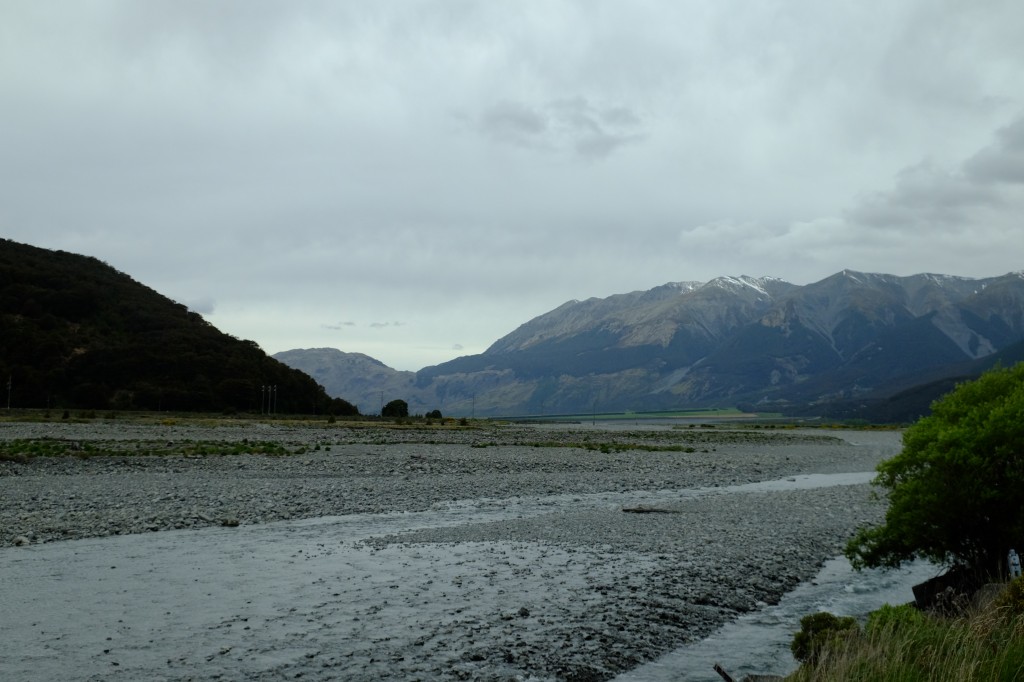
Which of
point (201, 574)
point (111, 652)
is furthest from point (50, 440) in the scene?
point (111, 652)

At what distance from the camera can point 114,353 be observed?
406 feet

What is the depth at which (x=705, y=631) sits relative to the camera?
589 inches

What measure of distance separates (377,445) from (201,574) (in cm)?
4933

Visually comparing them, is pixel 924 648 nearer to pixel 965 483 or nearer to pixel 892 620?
pixel 892 620

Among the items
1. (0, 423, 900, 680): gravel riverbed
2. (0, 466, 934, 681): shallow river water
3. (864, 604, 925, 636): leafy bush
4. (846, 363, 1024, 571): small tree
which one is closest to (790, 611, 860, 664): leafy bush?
(864, 604, 925, 636): leafy bush

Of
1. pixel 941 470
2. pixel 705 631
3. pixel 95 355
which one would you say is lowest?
pixel 705 631

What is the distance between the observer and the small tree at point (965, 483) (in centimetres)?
1541

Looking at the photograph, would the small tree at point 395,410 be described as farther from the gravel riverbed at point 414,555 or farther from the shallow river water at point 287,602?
the shallow river water at point 287,602

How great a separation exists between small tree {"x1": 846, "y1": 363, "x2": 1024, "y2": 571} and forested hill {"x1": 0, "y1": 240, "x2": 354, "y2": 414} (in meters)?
115

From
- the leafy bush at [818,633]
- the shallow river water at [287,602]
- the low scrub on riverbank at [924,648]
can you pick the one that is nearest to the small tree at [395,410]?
the shallow river water at [287,602]

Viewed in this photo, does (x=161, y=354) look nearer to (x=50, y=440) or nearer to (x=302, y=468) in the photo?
(x=50, y=440)

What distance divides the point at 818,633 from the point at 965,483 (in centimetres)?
600

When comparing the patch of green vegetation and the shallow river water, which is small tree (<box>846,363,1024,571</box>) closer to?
the shallow river water

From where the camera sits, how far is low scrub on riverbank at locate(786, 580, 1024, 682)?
878cm
